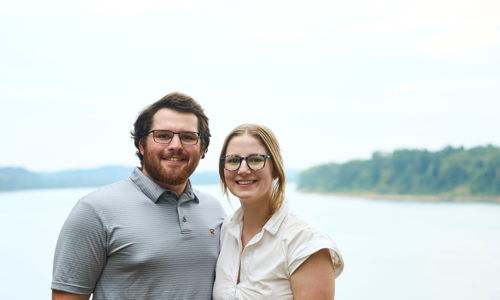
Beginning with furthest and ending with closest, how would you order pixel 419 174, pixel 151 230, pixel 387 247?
pixel 419 174 < pixel 387 247 < pixel 151 230

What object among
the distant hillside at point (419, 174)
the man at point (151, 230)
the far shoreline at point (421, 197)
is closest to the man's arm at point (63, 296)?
the man at point (151, 230)

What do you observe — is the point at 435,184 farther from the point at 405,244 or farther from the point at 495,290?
the point at 495,290

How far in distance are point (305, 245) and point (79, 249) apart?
3.27 feet

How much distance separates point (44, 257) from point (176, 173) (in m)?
26.2

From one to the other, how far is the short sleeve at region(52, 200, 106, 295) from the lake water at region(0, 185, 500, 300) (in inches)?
498

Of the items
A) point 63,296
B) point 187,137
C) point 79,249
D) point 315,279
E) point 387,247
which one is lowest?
point 387,247

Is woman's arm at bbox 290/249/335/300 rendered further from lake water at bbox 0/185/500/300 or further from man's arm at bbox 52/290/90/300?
lake water at bbox 0/185/500/300

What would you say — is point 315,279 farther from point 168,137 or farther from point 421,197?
point 421,197

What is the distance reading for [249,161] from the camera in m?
2.25

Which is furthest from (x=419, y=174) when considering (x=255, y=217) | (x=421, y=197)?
(x=255, y=217)

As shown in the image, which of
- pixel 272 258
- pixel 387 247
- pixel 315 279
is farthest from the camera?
pixel 387 247

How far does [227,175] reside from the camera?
7.47 feet

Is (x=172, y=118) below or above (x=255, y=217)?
above

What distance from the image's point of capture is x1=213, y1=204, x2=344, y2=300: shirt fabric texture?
2.12 m
